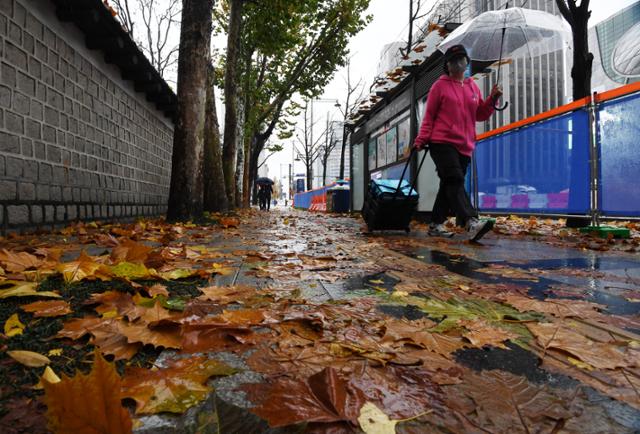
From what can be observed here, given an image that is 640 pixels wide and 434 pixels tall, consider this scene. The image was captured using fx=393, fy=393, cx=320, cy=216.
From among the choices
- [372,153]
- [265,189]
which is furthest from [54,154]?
[265,189]

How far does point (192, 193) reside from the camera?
23.2 feet

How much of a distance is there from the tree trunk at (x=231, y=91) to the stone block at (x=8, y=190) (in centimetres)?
880

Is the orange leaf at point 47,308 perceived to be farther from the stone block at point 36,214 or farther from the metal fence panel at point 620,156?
the metal fence panel at point 620,156

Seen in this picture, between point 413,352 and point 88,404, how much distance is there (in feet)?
2.85

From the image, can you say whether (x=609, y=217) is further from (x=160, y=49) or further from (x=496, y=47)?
(x=160, y=49)

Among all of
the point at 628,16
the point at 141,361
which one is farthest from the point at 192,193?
the point at 628,16

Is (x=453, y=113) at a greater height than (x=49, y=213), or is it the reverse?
(x=453, y=113)

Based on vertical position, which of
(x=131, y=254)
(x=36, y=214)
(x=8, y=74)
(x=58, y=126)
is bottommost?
(x=131, y=254)

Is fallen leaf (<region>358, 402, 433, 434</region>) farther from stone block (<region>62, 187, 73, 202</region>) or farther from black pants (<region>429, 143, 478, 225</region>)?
stone block (<region>62, 187, 73, 202</region>)

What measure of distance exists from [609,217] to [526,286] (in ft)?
13.5

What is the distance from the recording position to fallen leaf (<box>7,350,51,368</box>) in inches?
40.6

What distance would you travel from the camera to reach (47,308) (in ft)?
4.95

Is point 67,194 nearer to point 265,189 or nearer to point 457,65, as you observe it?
point 457,65

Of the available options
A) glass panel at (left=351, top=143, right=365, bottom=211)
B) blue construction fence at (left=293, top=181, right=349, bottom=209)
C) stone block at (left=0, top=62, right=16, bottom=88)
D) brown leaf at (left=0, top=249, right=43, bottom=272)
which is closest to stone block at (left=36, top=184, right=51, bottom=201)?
stone block at (left=0, top=62, right=16, bottom=88)
